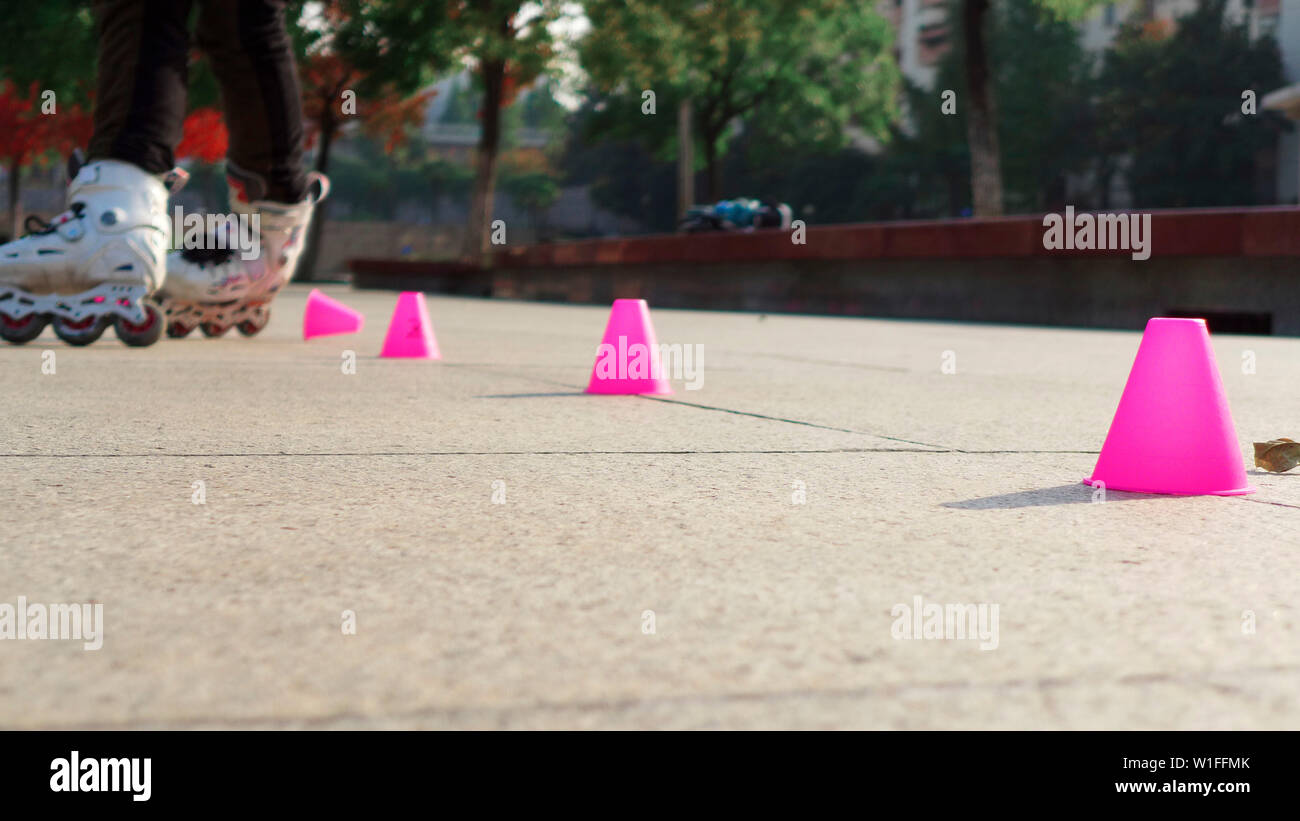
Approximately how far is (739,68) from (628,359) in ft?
120

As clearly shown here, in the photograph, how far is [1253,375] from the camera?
7828 mm

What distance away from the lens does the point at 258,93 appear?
Result: 755 centimetres

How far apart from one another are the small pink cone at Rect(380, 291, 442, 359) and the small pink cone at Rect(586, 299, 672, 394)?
2.22 m

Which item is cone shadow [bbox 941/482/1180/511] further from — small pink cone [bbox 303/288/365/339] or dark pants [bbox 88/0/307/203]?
small pink cone [bbox 303/288/365/339]

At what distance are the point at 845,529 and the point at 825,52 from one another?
41.9m

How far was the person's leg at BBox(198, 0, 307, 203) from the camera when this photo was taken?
290 inches

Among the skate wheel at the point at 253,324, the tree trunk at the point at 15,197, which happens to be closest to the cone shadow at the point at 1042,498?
the skate wheel at the point at 253,324

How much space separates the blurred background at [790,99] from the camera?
2681cm

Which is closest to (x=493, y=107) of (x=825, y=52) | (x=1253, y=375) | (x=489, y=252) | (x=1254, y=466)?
(x=489, y=252)

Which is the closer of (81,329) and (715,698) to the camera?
(715,698)

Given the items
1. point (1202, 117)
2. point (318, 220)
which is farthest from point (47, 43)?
point (1202, 117)

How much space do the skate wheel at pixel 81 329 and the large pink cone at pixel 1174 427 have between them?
5427 millimetres

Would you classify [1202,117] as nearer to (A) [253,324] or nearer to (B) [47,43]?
(B) [47,43]
